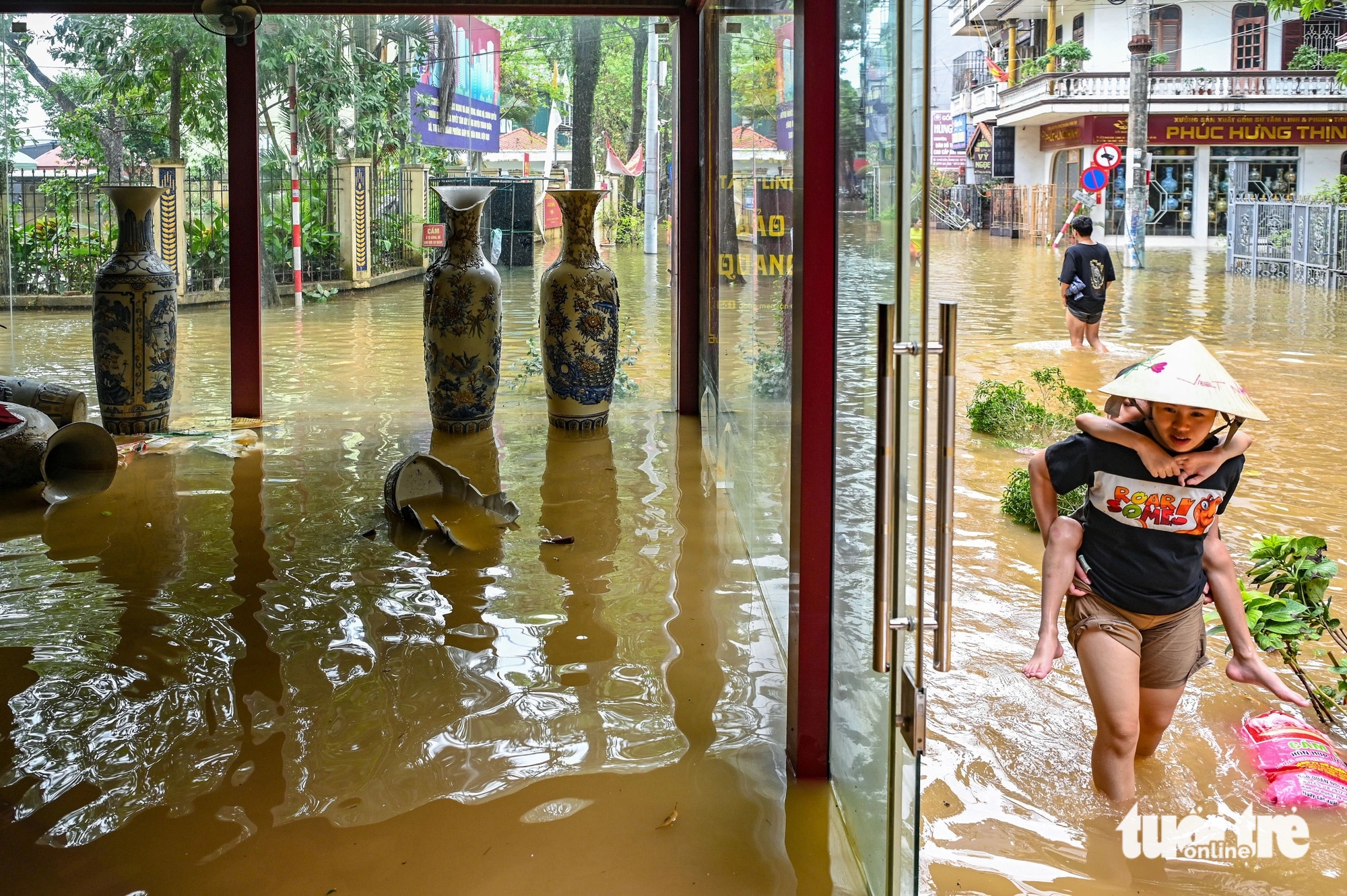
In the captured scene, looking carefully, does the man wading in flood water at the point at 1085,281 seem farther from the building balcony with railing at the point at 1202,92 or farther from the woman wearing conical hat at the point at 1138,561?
the building balcony with railing at the point at 1202,92

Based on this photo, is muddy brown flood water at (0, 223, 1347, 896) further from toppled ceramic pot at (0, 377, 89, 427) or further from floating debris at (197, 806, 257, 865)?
toppled ceramic pot at (0, 377, 89, 427)

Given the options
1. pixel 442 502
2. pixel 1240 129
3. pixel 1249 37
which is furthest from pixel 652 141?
pixel 1249 37

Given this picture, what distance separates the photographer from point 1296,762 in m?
2.60

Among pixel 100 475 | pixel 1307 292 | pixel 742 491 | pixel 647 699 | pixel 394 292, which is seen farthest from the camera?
pixel 1307 292

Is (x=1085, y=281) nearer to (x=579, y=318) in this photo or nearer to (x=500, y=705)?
(x=579, y=318)

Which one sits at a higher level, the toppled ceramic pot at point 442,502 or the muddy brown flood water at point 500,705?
the toppled ceramic pot at point 442,502

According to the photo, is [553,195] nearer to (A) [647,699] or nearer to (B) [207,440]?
(B) [207,440]

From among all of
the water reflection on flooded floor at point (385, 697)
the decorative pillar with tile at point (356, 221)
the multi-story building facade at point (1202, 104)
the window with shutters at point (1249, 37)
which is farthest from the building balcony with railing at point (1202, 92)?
the water reflection on flooded floor at point (385, 697)

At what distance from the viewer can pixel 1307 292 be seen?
13867 mm

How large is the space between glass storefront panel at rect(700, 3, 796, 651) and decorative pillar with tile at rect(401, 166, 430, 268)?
10.4ft

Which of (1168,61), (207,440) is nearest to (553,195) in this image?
(207,440)

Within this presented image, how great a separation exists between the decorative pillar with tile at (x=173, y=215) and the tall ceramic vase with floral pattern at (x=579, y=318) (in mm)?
4223

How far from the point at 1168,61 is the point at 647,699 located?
2422cm

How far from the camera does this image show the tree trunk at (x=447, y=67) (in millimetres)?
7695
